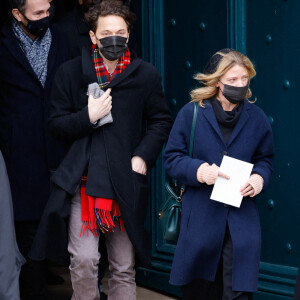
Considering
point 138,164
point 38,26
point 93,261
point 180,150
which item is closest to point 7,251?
point 93,261

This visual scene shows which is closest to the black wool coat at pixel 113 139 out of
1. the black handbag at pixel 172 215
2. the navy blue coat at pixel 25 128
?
the black handbag at pixel 172 215

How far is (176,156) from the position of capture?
13.8 feet

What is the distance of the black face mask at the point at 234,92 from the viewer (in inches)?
161

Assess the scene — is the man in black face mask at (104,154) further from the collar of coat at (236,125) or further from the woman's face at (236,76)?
the woman's face at (236,76)

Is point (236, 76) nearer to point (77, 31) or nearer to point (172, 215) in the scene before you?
point (172, 215)

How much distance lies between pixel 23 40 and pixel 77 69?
74cm

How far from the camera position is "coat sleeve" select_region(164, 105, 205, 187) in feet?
13.6

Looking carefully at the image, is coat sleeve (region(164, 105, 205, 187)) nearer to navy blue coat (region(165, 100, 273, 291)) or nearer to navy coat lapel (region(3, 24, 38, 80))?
navy blue coat (region(165, 100, 273, 291))

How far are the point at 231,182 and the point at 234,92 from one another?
0.48 meters

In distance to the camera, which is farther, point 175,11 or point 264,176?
point 175,11

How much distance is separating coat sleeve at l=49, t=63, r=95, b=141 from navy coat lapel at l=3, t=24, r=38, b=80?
0.60m

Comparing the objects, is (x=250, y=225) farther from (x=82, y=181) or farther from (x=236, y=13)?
(x=236, y=13)

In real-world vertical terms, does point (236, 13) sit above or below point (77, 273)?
above

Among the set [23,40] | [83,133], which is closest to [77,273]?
[83,133]
